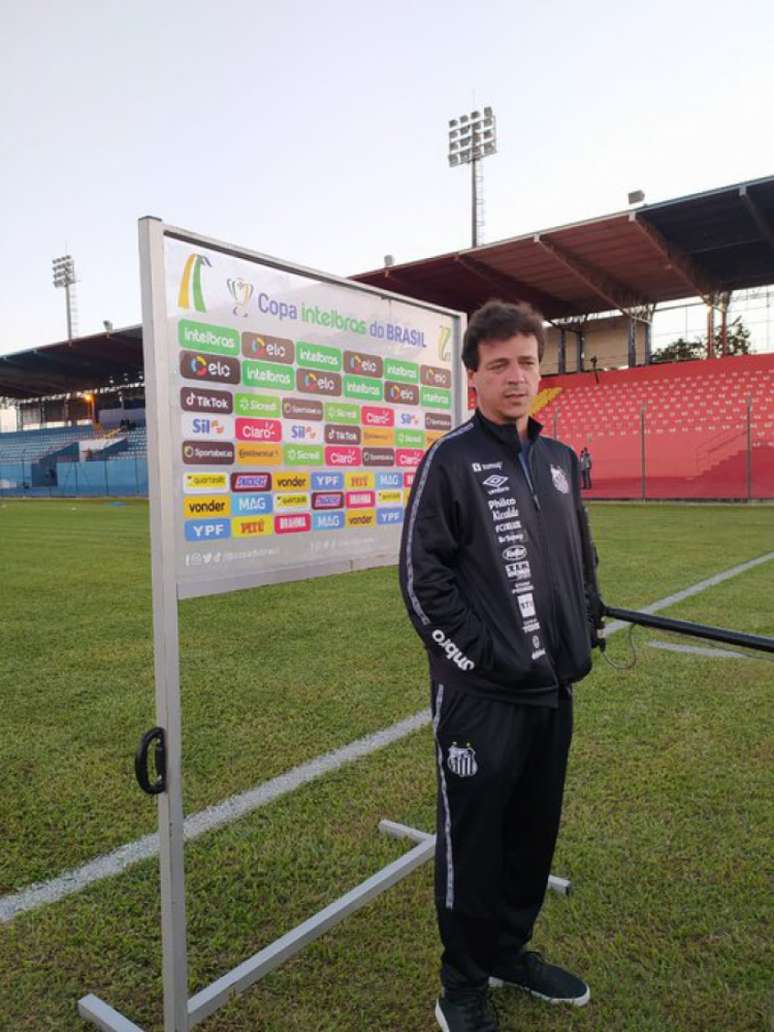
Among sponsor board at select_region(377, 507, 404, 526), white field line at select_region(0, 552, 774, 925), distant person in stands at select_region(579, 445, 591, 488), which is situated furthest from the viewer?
distant person in stands at select_region(579, 445, 591, 488)

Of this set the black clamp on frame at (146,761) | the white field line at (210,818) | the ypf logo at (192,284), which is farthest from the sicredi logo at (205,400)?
the white field line at (210,818)

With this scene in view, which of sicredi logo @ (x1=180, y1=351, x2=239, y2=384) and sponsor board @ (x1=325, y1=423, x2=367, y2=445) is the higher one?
sicredi logo @ (x1=180, y1=351, x2=239, y2=384)

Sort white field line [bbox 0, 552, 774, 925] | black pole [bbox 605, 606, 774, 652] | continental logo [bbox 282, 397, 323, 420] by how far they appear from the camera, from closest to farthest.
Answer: black pole [bbox 605, 606, 774, 652]
continental logo [bbox 282, 397, 323, 420]
white field line [bbox 0, 552, 774, 925]

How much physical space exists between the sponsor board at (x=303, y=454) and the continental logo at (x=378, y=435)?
0.88 feet

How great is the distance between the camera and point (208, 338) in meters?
1.88

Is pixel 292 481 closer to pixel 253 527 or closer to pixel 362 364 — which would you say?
pixel 253 527

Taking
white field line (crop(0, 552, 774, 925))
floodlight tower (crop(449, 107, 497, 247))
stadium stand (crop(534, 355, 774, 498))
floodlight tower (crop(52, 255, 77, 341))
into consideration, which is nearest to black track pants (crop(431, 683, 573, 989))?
white field line (crop(0, 552, 774, 925))

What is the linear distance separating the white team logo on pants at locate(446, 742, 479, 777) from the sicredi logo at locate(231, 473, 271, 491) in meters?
0.91

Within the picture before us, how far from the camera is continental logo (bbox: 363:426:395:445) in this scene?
2.55 m

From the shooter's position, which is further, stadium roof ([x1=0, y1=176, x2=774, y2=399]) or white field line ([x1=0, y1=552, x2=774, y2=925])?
stadium roof ([x1=0, y1=176, x2=774, y2=399])

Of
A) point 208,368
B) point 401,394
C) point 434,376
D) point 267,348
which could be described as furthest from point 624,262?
point 208,368

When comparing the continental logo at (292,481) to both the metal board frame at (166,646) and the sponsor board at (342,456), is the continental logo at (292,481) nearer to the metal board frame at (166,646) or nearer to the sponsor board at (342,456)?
the sponsor board at (342,456)

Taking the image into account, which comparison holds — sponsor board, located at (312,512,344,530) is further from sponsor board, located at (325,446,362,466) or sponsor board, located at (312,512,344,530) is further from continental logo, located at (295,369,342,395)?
continental logo, located at (295,369,342,395)

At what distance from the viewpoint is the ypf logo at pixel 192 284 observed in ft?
5.88
